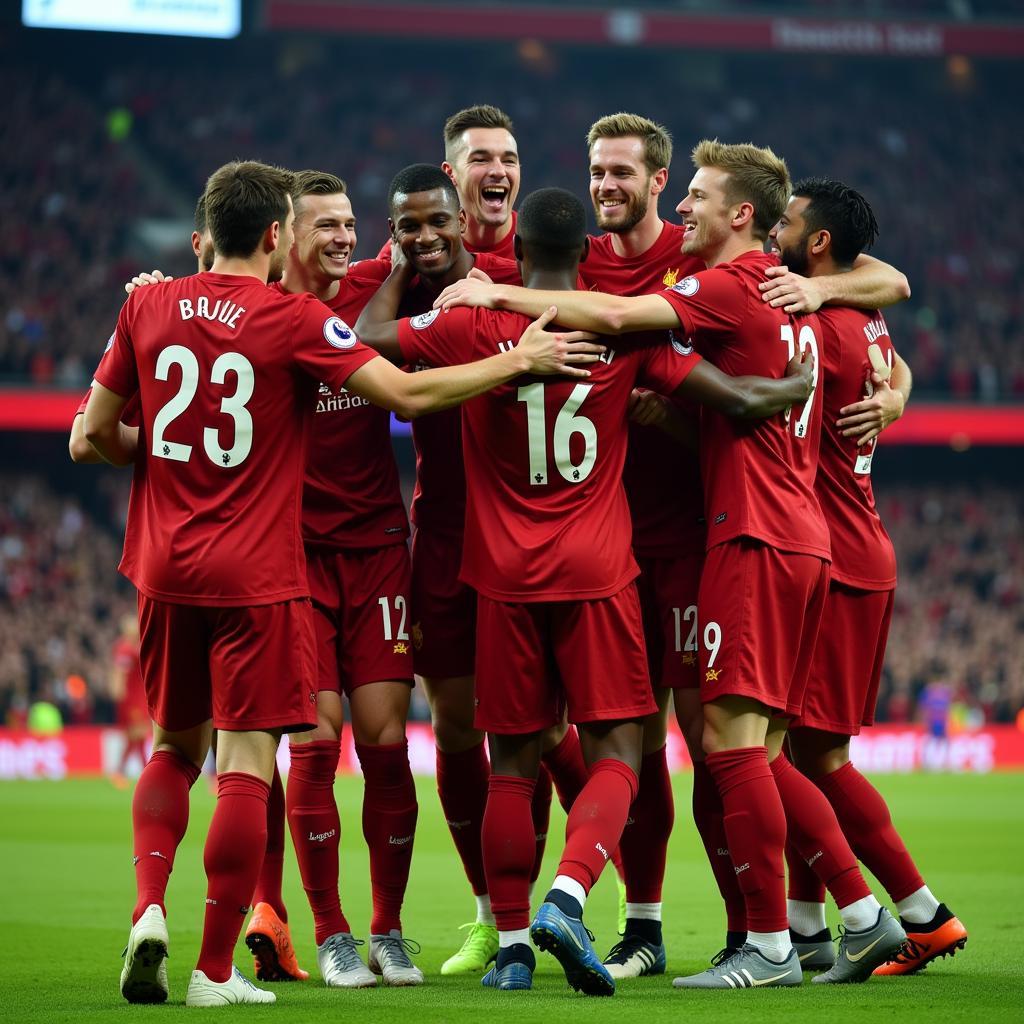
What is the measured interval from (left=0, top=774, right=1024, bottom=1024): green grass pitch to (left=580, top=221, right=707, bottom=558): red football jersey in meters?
1.55

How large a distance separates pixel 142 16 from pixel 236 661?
27.9 m

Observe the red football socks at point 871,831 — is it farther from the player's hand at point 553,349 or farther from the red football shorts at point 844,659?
the player's hand at point 553,349

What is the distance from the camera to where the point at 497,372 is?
5051 millimetres

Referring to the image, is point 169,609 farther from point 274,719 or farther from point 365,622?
point 365,622

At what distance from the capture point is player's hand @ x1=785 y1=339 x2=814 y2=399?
17.6 ft

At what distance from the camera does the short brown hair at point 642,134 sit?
5961mm

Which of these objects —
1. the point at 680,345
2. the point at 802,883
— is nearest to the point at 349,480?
the point at 680,345

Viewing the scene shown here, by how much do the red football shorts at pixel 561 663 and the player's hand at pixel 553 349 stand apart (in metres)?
0.75

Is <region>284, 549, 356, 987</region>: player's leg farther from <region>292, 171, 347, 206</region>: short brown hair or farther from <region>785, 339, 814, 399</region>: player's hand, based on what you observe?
<region>785, 339, 814, 399</region>: player's hand

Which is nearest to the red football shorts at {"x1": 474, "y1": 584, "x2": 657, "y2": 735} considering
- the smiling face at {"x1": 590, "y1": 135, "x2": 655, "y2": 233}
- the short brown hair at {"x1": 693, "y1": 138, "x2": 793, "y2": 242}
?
the short brown hair at {"x1": 693, "y1": 138, "x2": 793, "y2": 242}

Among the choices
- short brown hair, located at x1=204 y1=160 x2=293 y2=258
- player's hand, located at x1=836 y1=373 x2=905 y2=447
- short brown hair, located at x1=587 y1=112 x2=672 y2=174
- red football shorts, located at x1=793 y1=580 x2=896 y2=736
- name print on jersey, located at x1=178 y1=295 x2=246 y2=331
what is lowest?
red football shorts, located at x1=793 y1=580 x2=896 y2=736

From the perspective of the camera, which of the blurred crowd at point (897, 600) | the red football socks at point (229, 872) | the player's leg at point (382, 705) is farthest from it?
the blurred crowd at point (897, 600)

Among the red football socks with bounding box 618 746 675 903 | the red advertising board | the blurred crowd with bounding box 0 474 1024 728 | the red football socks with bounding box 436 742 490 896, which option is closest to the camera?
the red football socks with bounding box 618 746 675 903

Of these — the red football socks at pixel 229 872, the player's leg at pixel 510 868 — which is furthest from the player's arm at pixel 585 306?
the red football socks at pixel 229 872
